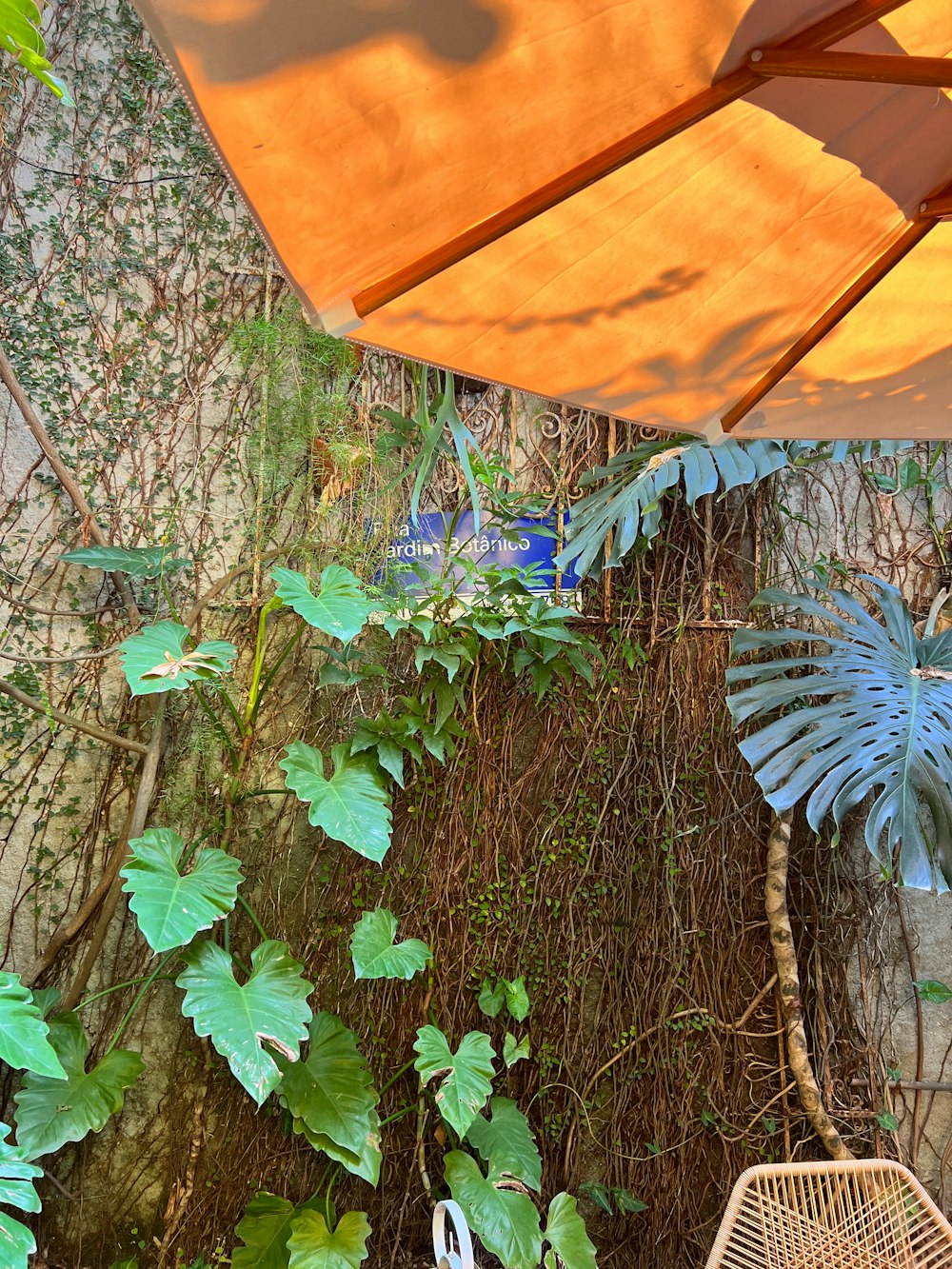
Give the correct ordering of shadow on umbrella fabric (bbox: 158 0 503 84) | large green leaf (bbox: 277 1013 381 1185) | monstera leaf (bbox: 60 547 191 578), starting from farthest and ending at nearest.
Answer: monstera leaf (bbox: 60 547 191 578)
large green leaf (bbox: 277 1013 381 1185)
shadow on umbrella fabric (bbox: 158 0 503 84)

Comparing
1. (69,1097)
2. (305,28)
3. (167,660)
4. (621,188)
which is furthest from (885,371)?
(69,1097)

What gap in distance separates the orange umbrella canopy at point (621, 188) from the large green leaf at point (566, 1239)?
1.86m

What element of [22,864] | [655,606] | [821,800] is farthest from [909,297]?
[22,864]

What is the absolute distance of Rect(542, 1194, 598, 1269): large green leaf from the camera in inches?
77.0

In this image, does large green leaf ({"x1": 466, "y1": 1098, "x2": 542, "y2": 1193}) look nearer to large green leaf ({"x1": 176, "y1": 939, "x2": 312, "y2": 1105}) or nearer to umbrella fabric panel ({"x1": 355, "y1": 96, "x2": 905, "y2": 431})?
large green leaf ({"x1": 176, "y1": 939, "x2": 312, "y2": 1105})

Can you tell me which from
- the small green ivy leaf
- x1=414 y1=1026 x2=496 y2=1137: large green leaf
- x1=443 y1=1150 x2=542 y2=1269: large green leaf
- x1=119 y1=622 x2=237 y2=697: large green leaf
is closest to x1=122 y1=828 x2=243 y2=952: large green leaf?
x1=119 y1=622 x2=237 y2=697: large green leaf

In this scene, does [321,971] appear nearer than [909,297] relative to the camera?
No

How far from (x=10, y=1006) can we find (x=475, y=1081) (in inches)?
40.9

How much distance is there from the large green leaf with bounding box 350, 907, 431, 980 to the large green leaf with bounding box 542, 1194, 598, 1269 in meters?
0.65

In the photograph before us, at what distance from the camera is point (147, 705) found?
2674 mm

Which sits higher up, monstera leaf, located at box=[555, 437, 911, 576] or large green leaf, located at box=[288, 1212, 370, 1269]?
monstera leaf, located at box=[555, 437, 911, 576]

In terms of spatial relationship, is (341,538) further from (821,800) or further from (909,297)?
(909,297)

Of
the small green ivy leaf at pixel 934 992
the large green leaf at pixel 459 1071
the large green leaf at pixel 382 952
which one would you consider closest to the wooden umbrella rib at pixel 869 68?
the large green leaf at pixel 382 952

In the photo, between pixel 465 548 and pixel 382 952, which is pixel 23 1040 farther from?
pixel 465 548
